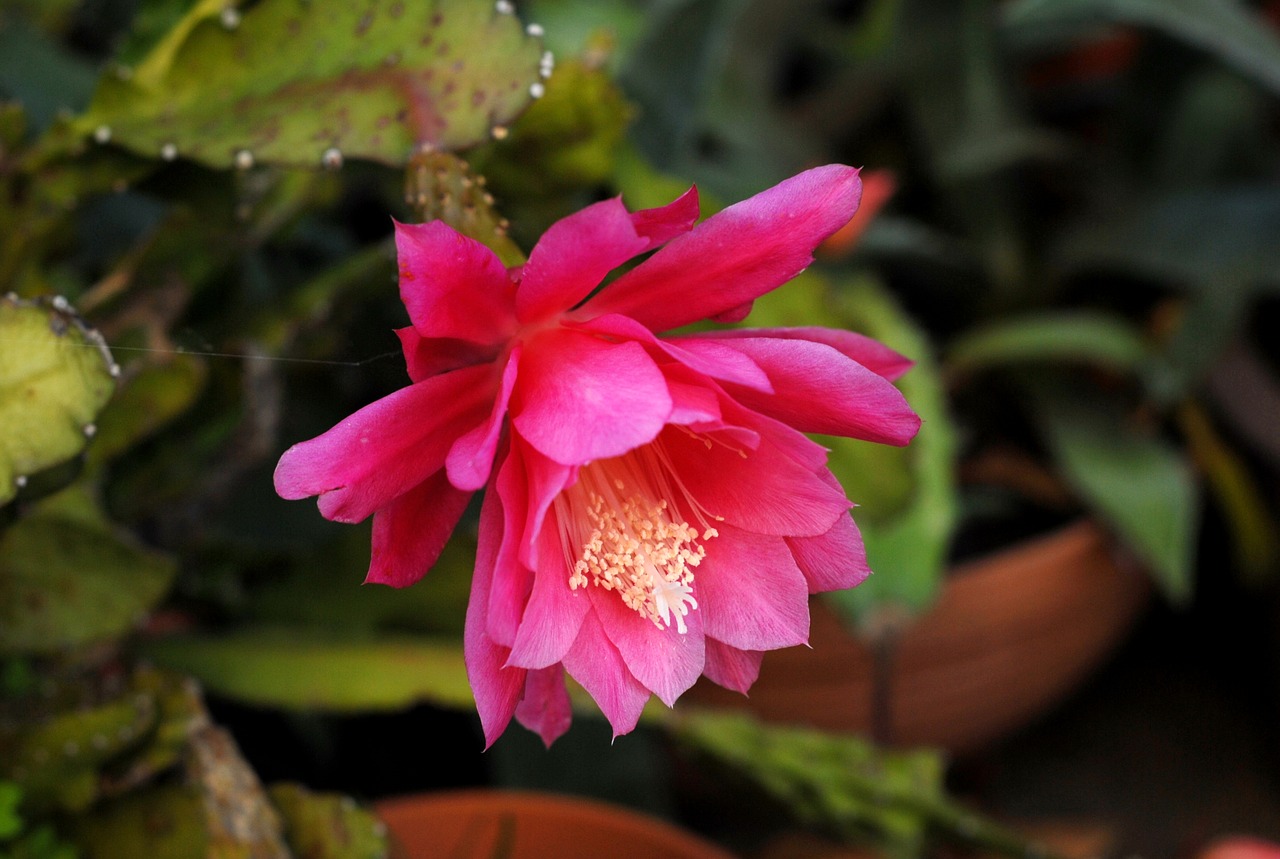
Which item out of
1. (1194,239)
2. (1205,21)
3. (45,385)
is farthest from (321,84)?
(1194,239)

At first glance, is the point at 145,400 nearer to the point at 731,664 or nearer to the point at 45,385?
the point at 45,385

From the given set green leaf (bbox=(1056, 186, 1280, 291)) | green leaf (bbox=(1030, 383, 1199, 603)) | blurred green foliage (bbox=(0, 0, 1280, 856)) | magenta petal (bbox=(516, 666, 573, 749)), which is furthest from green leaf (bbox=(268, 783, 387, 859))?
green leaf (bbox=(1056, 186, 1280, 291))

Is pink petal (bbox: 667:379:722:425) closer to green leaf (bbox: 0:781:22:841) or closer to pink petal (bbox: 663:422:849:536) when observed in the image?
pink petal (bbox: 663:422:849:536)

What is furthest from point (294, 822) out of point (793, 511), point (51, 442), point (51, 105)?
point (51, 105)

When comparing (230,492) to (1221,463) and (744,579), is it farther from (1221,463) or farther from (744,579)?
(1221,463)

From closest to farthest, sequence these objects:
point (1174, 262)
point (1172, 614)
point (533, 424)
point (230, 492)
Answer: point (533, 424), point (230, 492), point (1174, 262), point (1172, 614)

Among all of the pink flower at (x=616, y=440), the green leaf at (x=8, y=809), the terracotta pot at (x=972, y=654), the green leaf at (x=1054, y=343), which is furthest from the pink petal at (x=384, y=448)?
the green leaf at (x=1054, y=343)
